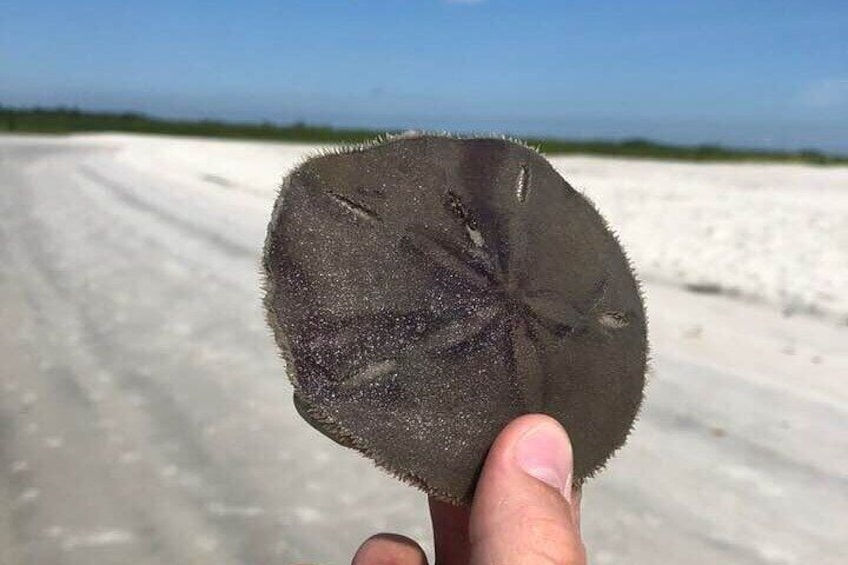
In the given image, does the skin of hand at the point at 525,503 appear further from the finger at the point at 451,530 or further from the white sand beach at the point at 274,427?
the white sand beach at the point at 274,427

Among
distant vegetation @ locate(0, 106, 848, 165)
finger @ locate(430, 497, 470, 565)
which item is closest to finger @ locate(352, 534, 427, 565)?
finger @ locate(430, 497, 470, 565)

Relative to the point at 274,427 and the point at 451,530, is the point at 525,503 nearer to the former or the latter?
the point at 451,530

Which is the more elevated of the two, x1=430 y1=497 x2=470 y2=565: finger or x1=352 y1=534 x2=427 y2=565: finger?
x1=430 y1=497 x2=470 y2=565: finger

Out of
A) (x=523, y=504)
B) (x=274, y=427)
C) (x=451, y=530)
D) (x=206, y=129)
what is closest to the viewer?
(x=523, y=504)

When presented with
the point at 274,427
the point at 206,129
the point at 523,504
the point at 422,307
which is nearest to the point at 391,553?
the point at 523,504

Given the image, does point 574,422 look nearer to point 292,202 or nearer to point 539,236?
point 539,236

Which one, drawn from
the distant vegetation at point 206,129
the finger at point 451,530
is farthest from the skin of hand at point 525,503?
the distant vegetation at point 206,129

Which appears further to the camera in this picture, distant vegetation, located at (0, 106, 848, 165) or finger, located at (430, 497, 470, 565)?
distant vegetation, located at (0, 106, 848, 165)

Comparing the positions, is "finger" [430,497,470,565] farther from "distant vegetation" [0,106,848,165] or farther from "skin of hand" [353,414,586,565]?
"distant vegetation" [0,106,848,165]
